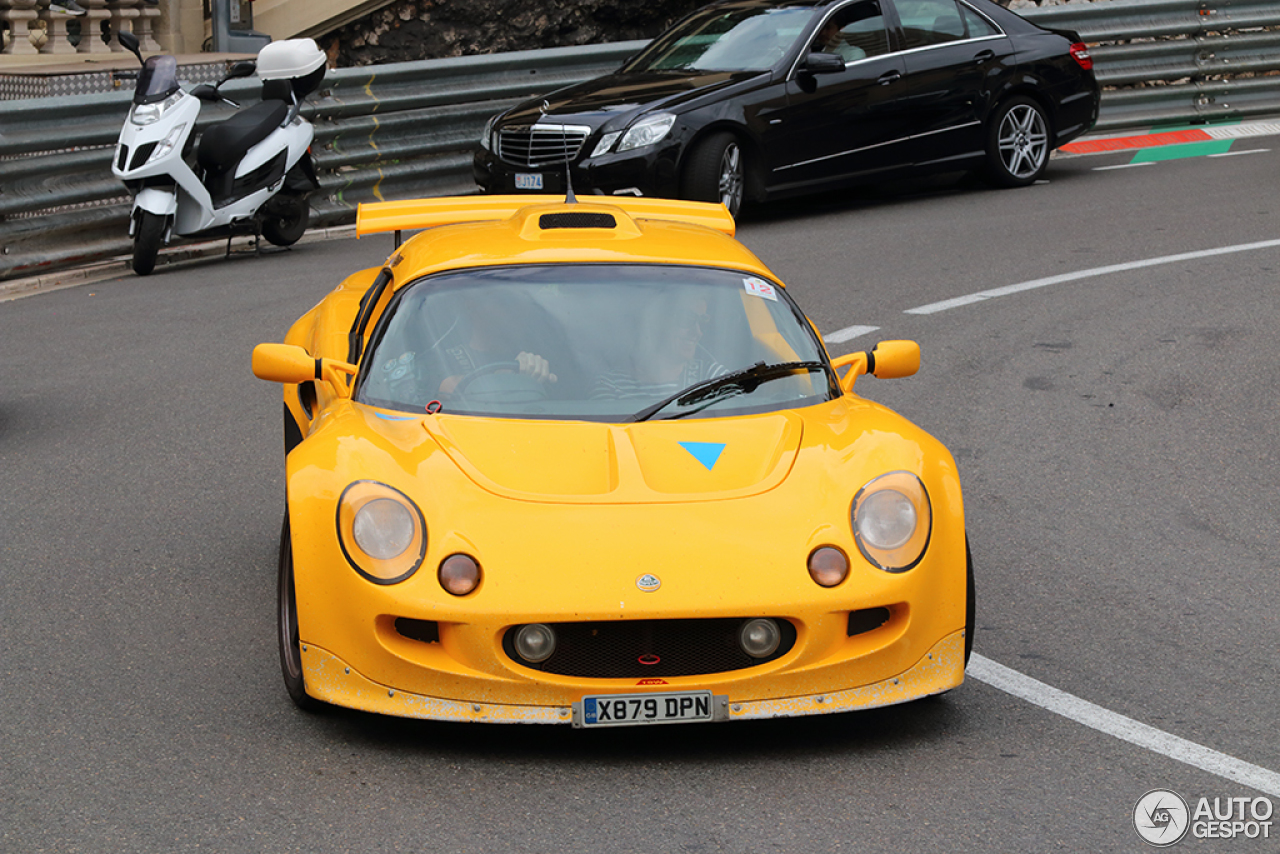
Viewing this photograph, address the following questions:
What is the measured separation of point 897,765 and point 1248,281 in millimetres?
7081

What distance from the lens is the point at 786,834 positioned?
367 cm

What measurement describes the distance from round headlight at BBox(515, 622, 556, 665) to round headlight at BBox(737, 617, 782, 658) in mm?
458

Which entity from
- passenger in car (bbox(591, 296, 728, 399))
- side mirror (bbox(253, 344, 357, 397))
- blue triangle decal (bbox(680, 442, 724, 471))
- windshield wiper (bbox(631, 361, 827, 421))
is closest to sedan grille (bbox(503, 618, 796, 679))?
blue triangle decal (bbox(680, 442, 724, 471))

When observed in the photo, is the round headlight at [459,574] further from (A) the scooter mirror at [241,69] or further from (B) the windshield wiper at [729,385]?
(A) the scooter mirror at [241,69]

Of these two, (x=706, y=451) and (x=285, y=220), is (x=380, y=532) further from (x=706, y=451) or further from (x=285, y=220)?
(x=285, y=220)

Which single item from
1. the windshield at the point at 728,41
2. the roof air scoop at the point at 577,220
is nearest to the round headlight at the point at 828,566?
the roof air scoop at the point at 577,220

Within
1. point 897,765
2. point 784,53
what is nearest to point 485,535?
point 897,765

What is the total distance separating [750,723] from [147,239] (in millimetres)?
8266

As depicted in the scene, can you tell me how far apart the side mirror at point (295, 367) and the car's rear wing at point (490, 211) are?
110 cm

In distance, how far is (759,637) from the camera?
4.10m

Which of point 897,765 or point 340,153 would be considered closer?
point 897,765

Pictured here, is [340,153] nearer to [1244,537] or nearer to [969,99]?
[969,99]

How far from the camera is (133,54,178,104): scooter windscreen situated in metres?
11.6

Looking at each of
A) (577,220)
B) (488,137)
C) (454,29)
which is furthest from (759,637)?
(454,29)
